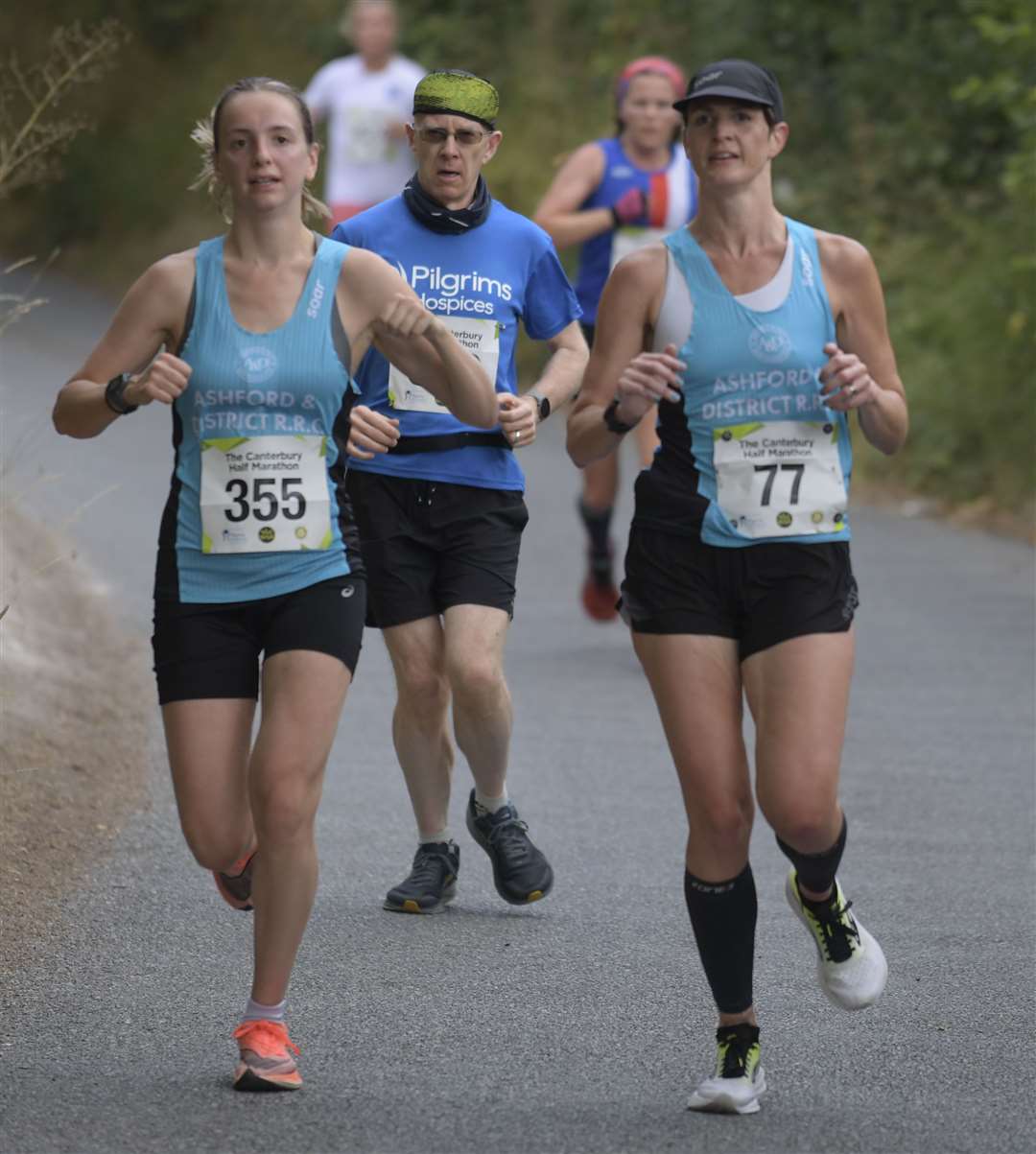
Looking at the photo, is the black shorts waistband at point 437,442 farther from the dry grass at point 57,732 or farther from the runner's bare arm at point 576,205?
the runner's bare arm at point 576,205

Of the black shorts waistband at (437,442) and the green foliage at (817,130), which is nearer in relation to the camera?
the black shorts waistband at (437,442)

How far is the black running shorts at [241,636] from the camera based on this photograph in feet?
16.9

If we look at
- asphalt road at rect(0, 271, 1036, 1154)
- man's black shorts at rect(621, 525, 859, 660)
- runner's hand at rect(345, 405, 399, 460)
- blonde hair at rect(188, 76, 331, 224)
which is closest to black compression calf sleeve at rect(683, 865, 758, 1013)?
asphalt road at rect(0, 271, 1036, 1154)

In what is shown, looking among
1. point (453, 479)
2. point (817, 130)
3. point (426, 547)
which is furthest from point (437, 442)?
point (817, 130)

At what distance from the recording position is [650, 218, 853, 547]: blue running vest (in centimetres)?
515

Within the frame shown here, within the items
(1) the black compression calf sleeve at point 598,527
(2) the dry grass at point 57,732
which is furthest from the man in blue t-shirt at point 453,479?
(1) the black compression calf sleeve at point 598,527

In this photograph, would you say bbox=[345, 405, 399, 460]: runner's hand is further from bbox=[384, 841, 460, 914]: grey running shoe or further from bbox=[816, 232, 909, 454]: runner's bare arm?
bbox=[816, 232, 909, 454]: runner's bare arm

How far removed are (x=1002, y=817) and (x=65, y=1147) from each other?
4.29 m

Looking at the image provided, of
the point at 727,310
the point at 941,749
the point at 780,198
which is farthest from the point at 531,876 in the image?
the point at 780,198

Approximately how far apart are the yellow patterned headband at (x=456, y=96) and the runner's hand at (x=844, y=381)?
5.75ft

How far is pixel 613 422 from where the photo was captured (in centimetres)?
527

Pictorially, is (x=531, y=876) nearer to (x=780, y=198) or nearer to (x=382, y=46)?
(x=382, y=46)

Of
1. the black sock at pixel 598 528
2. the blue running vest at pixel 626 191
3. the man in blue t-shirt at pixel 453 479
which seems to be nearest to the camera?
the man in blue t-shirt at pixel 453 479

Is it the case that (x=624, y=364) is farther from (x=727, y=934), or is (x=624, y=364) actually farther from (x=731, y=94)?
(x=727, y=934)
